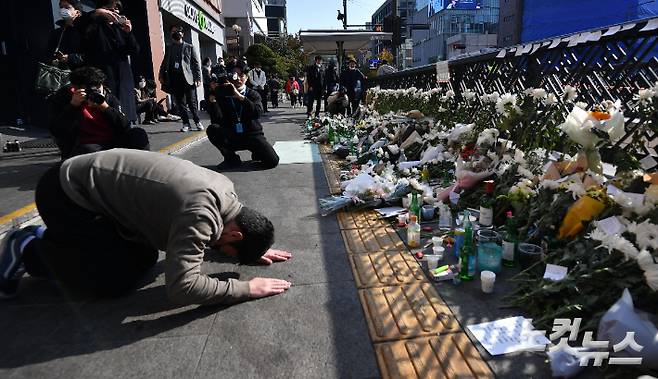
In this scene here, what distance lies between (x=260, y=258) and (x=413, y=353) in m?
1.42

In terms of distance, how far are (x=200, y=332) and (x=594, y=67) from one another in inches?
181

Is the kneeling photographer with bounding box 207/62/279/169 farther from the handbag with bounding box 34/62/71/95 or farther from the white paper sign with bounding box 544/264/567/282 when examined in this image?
the white paper sign with bounding box 544/264/567/282

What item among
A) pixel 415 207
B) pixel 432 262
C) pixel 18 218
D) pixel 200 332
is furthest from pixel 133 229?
pixel 415 207

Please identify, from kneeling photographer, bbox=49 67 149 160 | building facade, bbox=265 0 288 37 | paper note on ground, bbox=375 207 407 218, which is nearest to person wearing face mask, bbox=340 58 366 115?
kneeling photographer, bbox=49 67 149 160

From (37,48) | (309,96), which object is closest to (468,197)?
(37,48)

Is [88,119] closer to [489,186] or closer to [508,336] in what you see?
[489,186]

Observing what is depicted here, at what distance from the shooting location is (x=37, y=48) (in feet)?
31.5

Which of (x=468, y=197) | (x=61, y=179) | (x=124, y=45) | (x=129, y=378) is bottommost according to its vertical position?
(x=129, y=378)

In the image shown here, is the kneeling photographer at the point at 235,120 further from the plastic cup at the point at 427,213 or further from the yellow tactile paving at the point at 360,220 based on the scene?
the plastic cup at the point at 427,213

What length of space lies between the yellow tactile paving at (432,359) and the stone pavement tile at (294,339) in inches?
3.2

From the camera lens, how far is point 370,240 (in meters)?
3.70

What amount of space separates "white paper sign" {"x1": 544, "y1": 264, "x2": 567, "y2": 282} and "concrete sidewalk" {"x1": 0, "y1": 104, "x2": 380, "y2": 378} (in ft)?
3.80

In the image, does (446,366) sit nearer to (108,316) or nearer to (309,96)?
(108,316)

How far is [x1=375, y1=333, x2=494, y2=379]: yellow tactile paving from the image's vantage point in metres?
2.01
